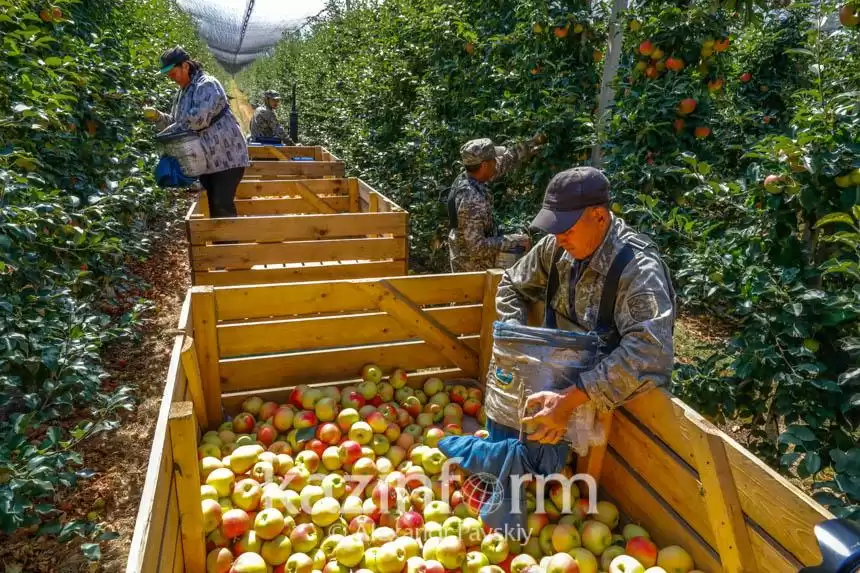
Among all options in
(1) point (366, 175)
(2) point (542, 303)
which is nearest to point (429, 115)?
(1) point (366, 175)

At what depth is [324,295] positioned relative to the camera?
10.1ft

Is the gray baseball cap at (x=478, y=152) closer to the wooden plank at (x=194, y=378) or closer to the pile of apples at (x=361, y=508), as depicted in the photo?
the pile of apples at (x=361, y=508)

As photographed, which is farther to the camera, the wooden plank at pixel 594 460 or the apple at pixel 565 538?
the wooden plank at pixel 594 460

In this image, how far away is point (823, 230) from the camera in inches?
93.9

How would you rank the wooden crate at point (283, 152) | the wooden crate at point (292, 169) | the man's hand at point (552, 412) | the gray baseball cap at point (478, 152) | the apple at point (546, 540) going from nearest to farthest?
the man's hand at point (552, 412), the apple at point (546, 540), the gray baseball cap at point (478, 152), the wooden crate at point (292, 169), the wooden crate at point (283, 152)

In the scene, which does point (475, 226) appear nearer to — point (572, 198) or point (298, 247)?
point (298, 247)

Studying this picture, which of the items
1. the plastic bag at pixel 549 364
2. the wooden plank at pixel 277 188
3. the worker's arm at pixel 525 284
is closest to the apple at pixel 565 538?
the plastic bag at pixel 549 364

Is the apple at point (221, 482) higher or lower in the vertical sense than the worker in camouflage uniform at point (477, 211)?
lower

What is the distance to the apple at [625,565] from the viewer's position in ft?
6.68

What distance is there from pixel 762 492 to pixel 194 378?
86.4 inches

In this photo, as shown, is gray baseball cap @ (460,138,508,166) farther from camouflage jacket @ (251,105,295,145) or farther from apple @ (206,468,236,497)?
camouflage jacket @ (251,105,295,145)

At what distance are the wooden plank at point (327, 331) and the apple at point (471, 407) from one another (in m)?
0.40

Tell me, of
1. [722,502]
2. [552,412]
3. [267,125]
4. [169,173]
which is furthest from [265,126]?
[722,502]

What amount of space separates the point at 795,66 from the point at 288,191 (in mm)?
7237
